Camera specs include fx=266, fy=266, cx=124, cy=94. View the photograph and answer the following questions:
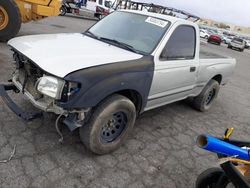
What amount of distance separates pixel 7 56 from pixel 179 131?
464 centimetres

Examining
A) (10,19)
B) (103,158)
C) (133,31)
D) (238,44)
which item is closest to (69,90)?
(103,158)

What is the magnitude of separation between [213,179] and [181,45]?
89.6 inches

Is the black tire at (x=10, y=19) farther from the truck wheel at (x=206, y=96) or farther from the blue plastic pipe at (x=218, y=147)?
the blue plastic pipe at (x=218, y=147)

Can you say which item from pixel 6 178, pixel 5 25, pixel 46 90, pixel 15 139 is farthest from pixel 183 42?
pixel 5 25

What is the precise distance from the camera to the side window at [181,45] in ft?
12.9

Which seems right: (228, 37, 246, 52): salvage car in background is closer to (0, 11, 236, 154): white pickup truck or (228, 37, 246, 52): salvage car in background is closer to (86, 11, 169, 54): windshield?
(0, 11, 236, 154): white pickup truck

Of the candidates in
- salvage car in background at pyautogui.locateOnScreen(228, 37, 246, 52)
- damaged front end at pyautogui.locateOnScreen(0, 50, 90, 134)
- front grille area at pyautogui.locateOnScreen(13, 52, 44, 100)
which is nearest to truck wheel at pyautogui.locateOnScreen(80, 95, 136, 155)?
damaged front end at pyautogui.locateOnScreen(0, 50, 90, 134)

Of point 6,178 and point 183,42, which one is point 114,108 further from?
point 183,42

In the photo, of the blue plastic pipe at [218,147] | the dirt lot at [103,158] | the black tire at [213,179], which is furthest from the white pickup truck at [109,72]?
the blue plastic pipe at [218,147]

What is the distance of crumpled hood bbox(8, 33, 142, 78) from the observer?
113 inches

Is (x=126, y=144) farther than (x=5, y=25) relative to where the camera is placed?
No

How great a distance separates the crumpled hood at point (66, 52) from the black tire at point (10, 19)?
440 centimetres

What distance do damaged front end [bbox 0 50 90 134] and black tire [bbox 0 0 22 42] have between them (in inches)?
184

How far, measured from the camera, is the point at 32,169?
296cm
